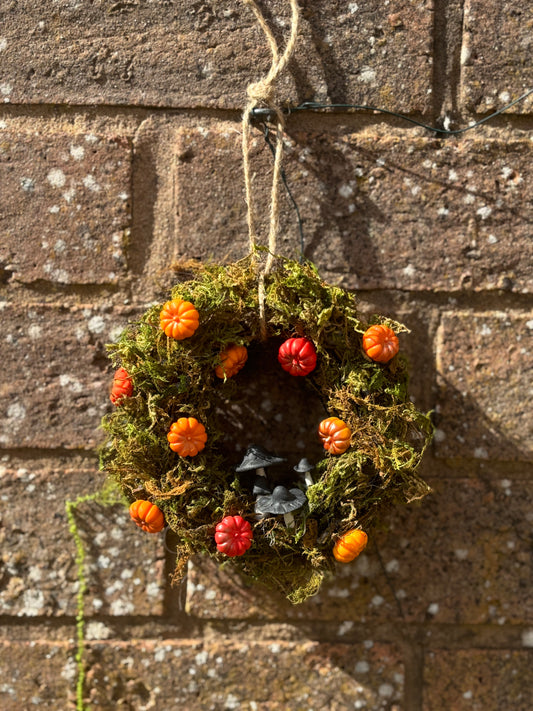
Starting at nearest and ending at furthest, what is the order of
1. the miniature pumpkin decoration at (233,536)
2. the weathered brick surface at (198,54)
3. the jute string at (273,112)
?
the miniature pumpkin decoration at (233,536), the jute string at (273,112), the weathered brick surface at (198,54)

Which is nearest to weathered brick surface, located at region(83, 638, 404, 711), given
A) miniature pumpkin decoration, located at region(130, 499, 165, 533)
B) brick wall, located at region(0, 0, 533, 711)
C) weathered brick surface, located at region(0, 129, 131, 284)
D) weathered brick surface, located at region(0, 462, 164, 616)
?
brick wall, located at region(0, 0, 533, 711)

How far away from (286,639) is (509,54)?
1342mm

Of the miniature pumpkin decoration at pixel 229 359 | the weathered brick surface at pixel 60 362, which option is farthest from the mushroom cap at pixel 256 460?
the weathered brick surface at pixel 60 362

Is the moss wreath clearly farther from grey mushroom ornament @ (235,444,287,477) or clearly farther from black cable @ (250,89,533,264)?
black cable @ (250,89,533,264)

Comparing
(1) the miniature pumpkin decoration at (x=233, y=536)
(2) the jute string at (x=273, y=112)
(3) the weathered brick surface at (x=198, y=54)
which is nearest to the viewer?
(1) the miniature pumpkin decoration at (x=233, y=536)

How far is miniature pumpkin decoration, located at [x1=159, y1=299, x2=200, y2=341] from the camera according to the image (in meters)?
1.03

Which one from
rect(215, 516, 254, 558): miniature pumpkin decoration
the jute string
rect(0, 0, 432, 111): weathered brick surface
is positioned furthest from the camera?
rect(0, 0, 432, 111): weathered brick surface

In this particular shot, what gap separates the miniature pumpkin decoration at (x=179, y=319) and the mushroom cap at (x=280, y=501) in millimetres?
321

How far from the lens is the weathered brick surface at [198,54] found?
124 centimetres

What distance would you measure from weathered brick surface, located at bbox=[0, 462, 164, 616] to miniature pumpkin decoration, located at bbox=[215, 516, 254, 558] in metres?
0.33

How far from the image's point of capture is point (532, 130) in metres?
1.28

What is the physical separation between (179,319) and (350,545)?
0.49m

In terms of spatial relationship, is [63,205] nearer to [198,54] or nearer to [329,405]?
[198,54]

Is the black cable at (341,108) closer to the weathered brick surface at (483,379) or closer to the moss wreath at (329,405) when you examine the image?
the moss wreath at (329,405)
